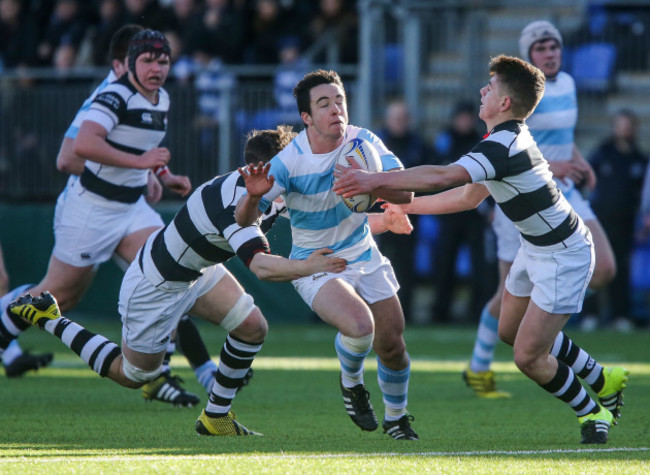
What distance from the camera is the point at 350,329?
21.2 feet

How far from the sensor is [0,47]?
1798 centimetres

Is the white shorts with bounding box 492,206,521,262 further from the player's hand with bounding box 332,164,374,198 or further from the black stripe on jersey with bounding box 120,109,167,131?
the player's hand with bounding box 332,164,374,198

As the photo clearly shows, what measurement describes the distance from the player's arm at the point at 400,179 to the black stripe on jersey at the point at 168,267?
1.15 metres

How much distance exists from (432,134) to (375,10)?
1.83 metres

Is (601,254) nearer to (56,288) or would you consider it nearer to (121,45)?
(121,45)

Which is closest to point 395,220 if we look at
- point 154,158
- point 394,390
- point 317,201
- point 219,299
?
point 317,201

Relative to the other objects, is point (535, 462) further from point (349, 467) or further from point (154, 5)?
point (154, 5)

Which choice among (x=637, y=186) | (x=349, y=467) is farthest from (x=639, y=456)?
(x=637, y=186)

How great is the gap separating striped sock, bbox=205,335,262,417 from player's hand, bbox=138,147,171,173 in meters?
1.59

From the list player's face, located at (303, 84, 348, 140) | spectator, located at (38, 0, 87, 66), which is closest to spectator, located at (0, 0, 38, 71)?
spectator, located at (38, 0, 87, 66)

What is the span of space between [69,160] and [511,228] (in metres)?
3.20

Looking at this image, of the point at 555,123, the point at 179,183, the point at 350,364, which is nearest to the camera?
the point at 350,364

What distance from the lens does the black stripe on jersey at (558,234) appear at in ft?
20.8

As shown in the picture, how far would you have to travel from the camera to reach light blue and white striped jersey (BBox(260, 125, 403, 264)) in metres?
6.50
